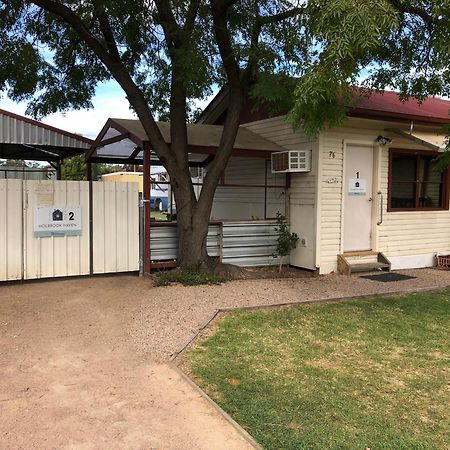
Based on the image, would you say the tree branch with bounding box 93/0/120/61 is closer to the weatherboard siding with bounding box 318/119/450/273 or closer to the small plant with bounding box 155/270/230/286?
the small plant with bounding box 155/270/230/286

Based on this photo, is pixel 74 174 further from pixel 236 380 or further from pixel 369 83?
pixel 236 380

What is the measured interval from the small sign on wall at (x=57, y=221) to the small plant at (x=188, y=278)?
1629 mm

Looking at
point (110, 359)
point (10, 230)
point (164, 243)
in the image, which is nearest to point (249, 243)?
point (164, 243)

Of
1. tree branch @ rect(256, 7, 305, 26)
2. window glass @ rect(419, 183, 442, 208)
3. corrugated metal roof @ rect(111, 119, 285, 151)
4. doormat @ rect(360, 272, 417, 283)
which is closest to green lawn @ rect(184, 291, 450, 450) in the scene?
doormat @ rect(360, 272, 417, 283)

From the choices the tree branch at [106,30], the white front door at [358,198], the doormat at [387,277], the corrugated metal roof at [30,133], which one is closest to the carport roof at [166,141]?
the corrugated metal roof at [30,133]

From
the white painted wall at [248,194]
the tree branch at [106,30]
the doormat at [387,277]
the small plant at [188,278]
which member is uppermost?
the tree branch at [106,30]

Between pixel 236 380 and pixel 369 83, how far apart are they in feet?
21.6

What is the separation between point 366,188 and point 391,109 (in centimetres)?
170

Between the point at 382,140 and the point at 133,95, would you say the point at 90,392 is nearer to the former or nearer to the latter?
the point at 133,95

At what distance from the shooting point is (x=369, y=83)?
901 cm

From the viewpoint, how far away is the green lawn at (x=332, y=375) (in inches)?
139

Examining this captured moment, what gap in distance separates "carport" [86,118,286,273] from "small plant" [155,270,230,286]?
2.43ft

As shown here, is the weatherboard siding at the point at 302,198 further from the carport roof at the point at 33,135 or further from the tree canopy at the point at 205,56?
the carport roof at the point at 33,135

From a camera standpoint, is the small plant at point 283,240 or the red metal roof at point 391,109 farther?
the small plant at point 283,240
